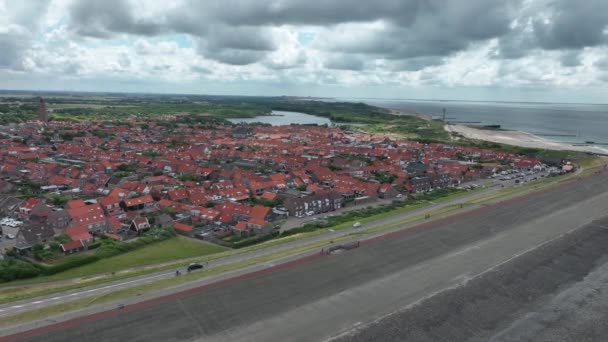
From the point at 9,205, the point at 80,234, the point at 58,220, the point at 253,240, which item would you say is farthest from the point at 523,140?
the point at 9,205

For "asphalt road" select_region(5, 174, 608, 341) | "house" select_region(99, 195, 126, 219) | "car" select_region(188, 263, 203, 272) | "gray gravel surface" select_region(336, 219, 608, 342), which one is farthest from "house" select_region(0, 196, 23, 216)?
"gray gravel surface" select_region(336, 219, 608, 342)

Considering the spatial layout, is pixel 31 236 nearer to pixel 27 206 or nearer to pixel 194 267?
pixel 27 206

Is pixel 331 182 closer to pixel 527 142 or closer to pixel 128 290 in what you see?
pixel 128 290

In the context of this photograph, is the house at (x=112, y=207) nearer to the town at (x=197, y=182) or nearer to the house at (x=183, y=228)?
the town at (x=197, y=182)

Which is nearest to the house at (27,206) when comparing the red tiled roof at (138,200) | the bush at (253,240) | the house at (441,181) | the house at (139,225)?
the red tiled roof at (138,200)

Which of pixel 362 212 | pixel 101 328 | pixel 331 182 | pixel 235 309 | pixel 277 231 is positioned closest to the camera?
pixel 101 328

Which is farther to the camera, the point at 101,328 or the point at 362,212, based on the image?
the point at 362,212

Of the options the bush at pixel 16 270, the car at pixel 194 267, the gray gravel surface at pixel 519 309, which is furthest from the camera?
the car at pixel 194 267

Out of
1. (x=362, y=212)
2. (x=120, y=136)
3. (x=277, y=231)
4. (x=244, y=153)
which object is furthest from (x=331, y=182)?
(x=120, y=136)
